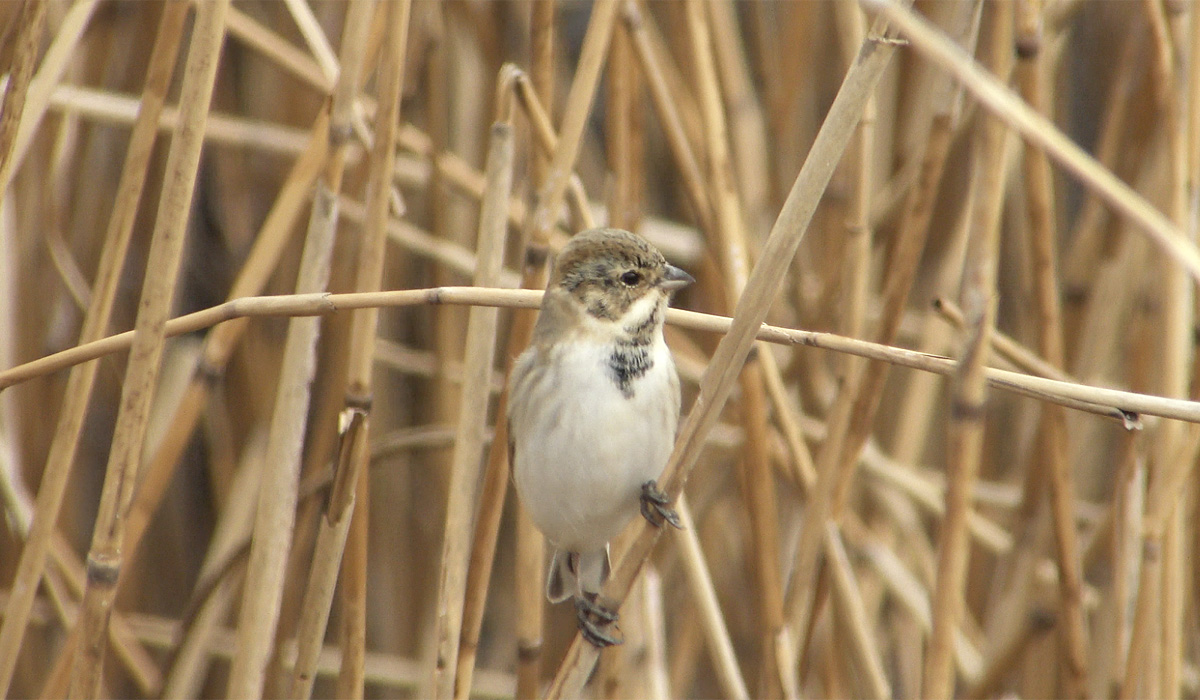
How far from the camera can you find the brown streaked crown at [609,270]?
6.78ft

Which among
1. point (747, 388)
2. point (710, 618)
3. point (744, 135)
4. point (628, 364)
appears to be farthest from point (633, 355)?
point (744, 135)

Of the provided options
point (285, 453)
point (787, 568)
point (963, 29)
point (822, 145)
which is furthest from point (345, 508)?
point (787, 568)

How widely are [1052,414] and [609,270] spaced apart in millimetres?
982

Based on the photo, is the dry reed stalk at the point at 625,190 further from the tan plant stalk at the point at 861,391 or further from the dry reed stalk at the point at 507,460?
the tan plant stalk at the point at 861,391

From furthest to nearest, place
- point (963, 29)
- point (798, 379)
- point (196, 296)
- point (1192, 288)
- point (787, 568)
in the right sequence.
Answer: point (196, 296), point (787, 568), point (798, 379), point (1192, 288), point (963, 29)

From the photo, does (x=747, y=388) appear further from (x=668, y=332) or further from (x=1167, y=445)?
(x=668, y=332)

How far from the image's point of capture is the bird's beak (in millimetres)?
2072

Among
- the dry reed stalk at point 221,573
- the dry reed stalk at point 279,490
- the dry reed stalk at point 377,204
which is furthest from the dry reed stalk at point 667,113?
the dry reed stalk at point 221,573

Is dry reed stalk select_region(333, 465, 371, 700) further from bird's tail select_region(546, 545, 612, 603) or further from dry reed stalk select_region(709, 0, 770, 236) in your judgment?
dry reed stalk select_region(709, 0, 770, 236)

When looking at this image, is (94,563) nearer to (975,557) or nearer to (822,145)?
(822,145)

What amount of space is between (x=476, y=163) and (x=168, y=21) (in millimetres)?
1499

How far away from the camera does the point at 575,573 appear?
8.20 feet

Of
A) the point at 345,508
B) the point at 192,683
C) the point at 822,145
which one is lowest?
the point at 192,683

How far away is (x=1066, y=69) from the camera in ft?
12.0
